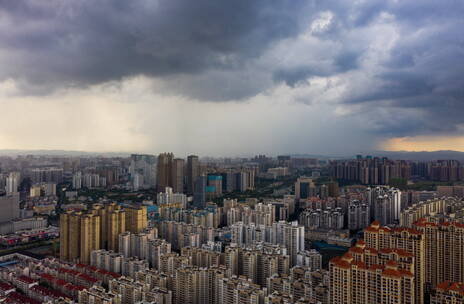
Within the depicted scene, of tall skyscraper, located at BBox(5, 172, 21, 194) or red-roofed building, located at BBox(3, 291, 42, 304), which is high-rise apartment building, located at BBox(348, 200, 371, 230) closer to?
red-roofed building, located at BBox(3, 291, 42, 304)

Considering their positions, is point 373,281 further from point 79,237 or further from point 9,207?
point 9,207

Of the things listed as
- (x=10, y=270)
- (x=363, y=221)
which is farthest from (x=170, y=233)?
(x=363, y=221)

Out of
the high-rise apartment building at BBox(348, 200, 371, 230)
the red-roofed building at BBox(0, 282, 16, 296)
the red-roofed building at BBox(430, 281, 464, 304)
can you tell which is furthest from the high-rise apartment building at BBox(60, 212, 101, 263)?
the high-rise apartment building at BBox(348, 200, 371, 230)

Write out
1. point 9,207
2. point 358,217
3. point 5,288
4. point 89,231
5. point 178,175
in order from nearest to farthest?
point 5,288 → point 89,231 → point 358,217 → point 9,207 → point 178,175

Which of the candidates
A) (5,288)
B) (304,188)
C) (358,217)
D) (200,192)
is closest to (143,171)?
(200,192)

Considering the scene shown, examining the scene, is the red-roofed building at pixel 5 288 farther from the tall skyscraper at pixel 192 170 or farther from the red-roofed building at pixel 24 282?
the tall skyscraper at pixel 192 170

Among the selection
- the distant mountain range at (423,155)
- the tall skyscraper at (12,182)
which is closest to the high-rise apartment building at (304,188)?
the distant mountain range at (423,155)

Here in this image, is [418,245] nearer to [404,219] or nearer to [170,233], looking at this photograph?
[404,219]
